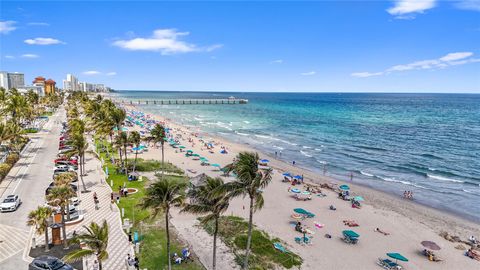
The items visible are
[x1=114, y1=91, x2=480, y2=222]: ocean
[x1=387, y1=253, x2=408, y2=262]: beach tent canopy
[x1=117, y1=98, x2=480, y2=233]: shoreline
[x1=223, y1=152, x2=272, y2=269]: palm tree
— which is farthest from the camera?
[x1=114, y1=91, x2=480, y2=222]: ocean

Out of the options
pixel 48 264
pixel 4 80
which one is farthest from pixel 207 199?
pixel 4 80

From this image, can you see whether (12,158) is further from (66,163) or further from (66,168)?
(66,168)

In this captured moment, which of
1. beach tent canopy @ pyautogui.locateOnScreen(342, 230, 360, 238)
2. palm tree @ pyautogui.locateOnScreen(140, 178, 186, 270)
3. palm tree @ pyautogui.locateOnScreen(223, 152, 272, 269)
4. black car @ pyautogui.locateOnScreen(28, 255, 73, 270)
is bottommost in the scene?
beach tent canopy @ pyautogui.locateOnScreen(342, 230, 360, 238)

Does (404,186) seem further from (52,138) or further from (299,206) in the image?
(52,138)

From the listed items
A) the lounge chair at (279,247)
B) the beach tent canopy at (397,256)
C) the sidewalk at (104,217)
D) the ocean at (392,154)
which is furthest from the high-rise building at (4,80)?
the beach tent canopy at (397,256)

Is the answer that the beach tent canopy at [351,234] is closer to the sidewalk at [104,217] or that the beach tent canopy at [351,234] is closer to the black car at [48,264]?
the sidewalk at [104,217]

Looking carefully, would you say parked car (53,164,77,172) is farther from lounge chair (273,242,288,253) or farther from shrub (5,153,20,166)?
lounge chair (273,242,288,253)

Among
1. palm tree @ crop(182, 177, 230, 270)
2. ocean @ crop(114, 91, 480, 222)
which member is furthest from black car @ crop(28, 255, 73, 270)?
ocean @ crop(114, 91, 480, 222)
